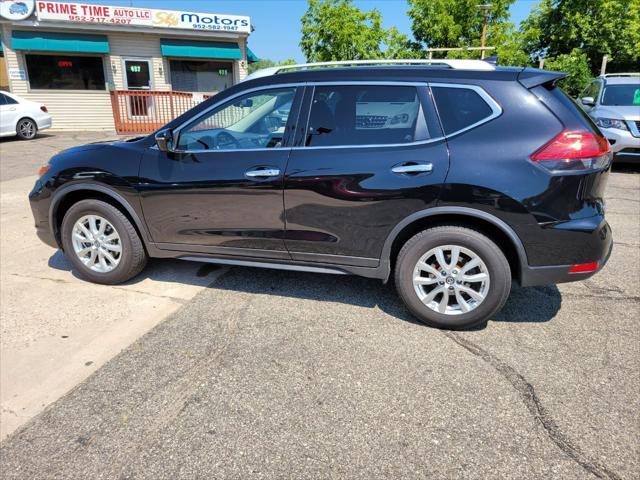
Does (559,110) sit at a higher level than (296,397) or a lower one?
higher

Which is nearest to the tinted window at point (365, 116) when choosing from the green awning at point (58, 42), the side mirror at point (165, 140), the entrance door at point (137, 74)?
the side mirror at point (165, 140)

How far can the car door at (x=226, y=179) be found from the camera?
359 cm

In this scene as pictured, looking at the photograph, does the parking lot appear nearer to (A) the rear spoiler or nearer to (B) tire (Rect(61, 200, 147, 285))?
(B) tire (Rect(61, 200, 147, 285))

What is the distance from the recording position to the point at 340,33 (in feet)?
56.2

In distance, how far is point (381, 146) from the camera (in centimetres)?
331

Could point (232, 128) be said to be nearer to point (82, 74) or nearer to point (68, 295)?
point (68, 295)

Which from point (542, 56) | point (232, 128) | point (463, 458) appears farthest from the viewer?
point (542, 56)

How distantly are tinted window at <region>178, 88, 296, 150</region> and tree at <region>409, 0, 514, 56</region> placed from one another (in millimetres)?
18017

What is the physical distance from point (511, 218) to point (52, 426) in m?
2.90

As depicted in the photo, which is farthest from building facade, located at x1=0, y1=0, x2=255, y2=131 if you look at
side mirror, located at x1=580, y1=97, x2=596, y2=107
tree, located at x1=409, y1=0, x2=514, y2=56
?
side mirror, located at x1=580, y1=97, x2=596, y2=107

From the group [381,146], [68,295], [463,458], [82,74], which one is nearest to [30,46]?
[82,74]

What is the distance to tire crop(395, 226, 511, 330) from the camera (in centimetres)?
320

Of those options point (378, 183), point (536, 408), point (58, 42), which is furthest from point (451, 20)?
point (536, 408)

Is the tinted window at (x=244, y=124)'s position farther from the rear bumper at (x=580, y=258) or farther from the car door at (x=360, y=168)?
the rear bumper at (x=580, y=258)
